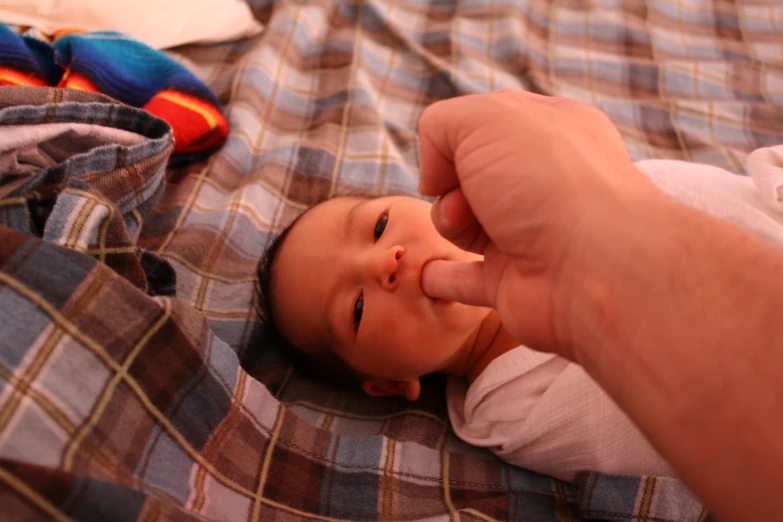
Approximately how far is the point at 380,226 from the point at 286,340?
272mm

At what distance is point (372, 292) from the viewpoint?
81 cm

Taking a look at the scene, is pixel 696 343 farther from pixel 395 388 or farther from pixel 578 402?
pixel 395 388

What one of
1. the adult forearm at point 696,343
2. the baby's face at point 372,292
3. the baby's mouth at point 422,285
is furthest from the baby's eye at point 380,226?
the adult forearm at point 696,343

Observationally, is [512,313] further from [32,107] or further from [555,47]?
[555,47]

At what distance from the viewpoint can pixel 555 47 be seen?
154cm

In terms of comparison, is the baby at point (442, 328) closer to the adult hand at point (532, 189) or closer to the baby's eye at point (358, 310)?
the baby's eye at point (358, 310)

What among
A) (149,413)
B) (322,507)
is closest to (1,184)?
(149,413)

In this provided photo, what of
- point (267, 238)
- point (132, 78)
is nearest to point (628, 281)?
point (267, 238)

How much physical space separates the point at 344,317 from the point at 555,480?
1.29 feet

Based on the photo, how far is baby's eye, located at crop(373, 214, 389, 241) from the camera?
857 mm

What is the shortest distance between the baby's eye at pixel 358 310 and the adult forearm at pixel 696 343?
1.45 feet

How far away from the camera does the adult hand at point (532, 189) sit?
0.45 metres

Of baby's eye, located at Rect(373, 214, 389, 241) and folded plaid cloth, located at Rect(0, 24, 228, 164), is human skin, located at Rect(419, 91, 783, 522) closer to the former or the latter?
baby's eye, located at Rect(373, 214, 389, 241)

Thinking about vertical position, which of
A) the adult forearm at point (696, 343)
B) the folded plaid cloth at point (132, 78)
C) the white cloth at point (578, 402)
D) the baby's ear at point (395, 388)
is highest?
the adult forearm at point (696, 343)
